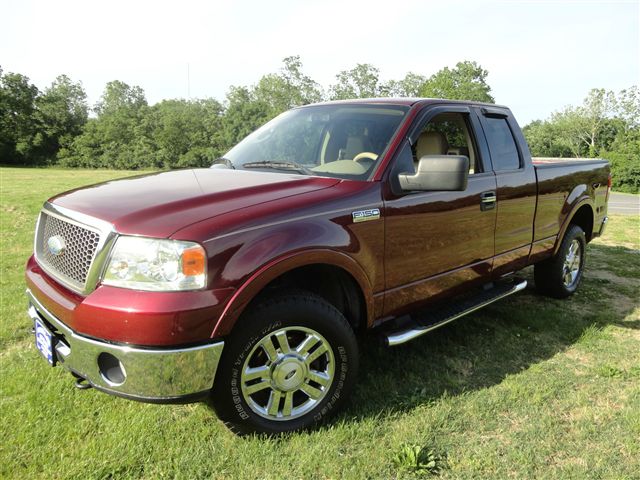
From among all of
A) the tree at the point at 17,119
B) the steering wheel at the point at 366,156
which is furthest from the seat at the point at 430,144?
the tree at the point at 17,119

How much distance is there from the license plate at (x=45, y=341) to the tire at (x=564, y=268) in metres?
4.29

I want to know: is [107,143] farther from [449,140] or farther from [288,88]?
[449,140]

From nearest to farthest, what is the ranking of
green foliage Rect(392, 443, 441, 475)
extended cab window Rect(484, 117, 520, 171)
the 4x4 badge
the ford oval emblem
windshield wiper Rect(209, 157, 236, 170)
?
green foliage Rect(392, 443, 441, 475) → the ford oval emblem → the 4x4 badge → windshield wiper Rect(209, 157, 236, 170) → extended cab window Rect(484, 117, 520, 171)

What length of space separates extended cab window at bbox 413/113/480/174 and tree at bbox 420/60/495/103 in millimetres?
53805

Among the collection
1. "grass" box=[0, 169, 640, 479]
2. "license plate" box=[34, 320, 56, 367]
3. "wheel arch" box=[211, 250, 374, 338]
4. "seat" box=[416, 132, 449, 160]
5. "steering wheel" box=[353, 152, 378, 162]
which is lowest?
"grass" box=[0, 169, 640, 479]

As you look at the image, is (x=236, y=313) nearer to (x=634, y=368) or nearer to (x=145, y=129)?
(x=634, y=368)

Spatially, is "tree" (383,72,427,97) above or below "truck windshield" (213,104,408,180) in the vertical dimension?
above

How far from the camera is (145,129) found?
6034 centimetres

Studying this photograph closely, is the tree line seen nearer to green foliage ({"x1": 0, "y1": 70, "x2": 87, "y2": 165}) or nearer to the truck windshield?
green foliage ({"x1": 0, "y1": 70, "x2": 87, "y2": 165})

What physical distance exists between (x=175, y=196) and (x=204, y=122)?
6648cm

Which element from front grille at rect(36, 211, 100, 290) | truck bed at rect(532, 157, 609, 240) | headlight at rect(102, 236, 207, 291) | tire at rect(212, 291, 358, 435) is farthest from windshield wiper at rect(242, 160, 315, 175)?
truck bed at rect(532, 157, 609, 240)

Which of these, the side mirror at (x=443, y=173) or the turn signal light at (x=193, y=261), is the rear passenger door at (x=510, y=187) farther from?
the turn signal light at (x=193, y=261)

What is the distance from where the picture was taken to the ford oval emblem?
7.63ft

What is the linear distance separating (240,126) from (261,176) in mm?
60412
